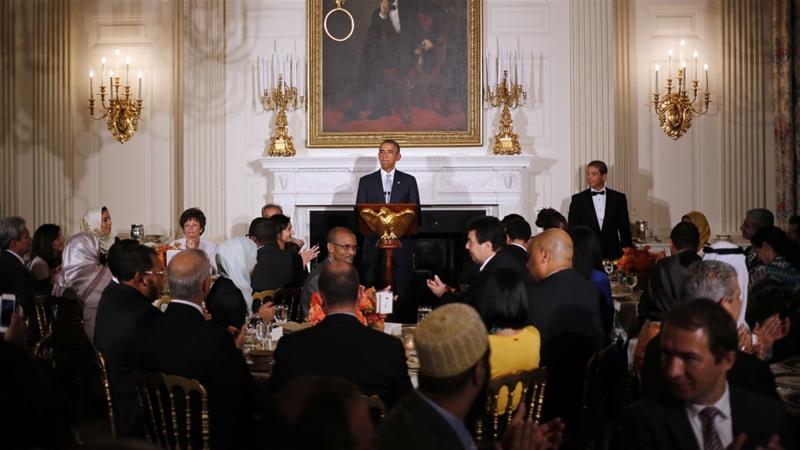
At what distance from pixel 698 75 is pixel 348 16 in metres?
4.24

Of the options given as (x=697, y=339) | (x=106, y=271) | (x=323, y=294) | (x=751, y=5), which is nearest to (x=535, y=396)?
(x=323, y=294)

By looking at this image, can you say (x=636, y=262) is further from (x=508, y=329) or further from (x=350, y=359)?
(x=350, y=359)

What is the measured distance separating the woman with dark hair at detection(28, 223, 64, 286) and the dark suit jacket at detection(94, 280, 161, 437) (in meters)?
3.24

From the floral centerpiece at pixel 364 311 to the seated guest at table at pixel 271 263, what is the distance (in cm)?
203

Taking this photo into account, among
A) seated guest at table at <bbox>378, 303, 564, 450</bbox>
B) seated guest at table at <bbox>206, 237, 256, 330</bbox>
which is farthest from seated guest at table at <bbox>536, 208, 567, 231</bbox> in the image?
seated guest at table at <bbox>378, 303, 564, 450</bbox>

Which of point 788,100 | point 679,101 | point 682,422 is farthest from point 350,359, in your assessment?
point 788,100

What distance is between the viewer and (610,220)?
400 inches

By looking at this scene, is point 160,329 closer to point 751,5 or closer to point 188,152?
point 188,152

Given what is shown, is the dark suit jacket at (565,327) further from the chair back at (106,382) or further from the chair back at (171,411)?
the chair back at (106,382)

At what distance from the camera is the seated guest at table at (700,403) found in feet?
9.00

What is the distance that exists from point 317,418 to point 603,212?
8722 millimetres

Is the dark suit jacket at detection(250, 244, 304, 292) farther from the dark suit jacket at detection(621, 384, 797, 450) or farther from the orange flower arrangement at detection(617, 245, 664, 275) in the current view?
the dark suit jacket at detection(621, 384, 797, 450)

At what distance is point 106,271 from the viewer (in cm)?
653

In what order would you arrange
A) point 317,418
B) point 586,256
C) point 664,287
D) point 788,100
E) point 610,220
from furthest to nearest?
point 788,100
point 610,220
point 586,256
point 664,287
point 317,418
